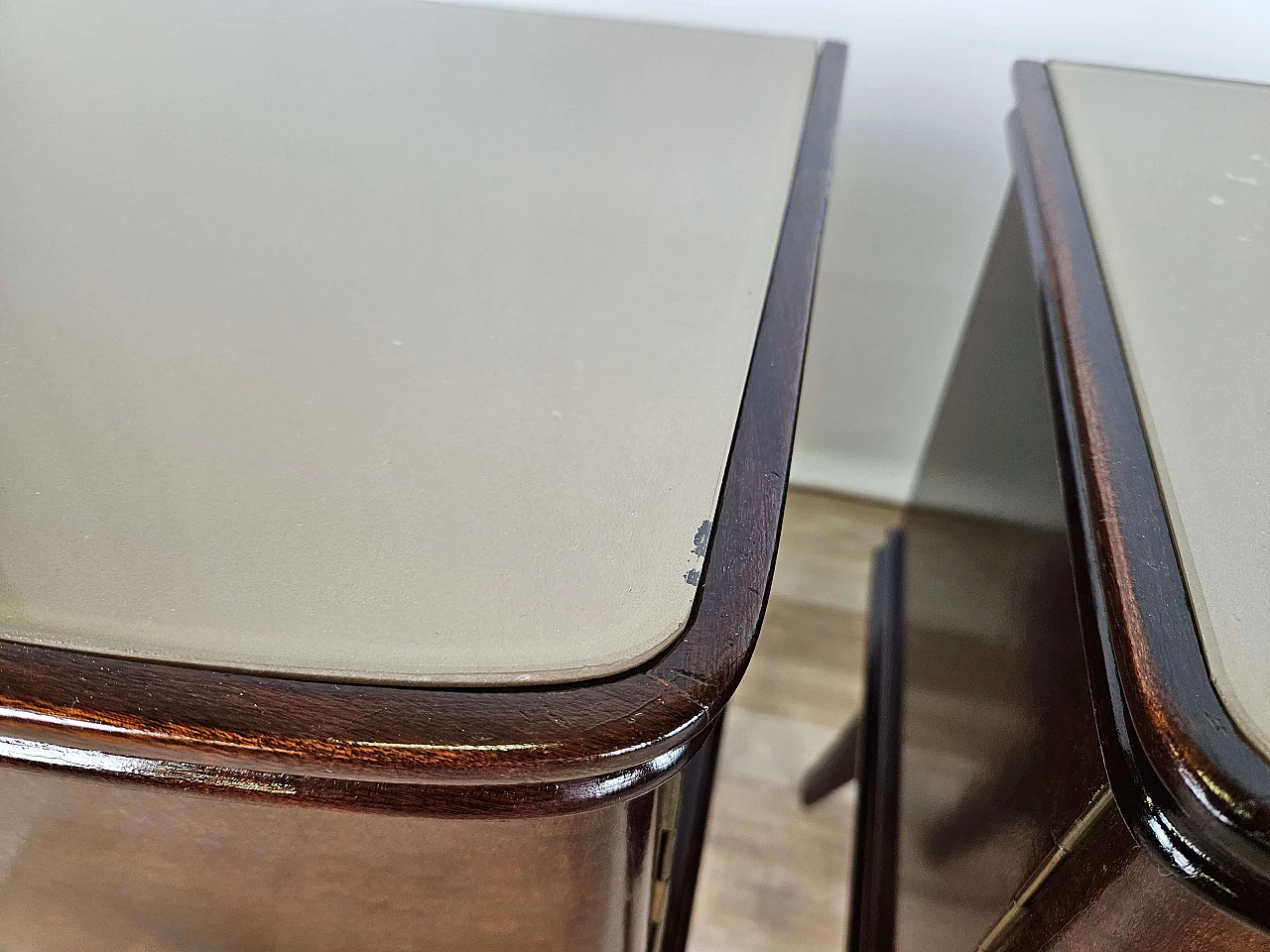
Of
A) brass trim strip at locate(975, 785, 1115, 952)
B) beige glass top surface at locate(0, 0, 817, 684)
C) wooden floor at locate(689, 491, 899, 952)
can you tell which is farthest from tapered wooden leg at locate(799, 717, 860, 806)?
beige glass top surface at locate(0, 0, 817, 684)

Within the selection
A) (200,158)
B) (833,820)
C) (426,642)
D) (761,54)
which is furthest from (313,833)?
(833,820)

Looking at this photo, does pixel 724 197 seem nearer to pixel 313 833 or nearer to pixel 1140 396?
pixel 1140 396

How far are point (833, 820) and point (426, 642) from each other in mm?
602

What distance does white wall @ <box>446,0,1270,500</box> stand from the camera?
65 centimetres

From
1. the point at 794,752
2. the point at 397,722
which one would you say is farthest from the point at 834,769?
the point at 397,722

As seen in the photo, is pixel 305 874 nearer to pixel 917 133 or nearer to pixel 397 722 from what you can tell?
pixel 397 722

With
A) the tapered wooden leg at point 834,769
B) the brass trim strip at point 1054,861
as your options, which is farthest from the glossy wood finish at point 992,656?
the tapered wooden leg at point 834,769

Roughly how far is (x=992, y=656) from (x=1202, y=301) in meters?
0.17

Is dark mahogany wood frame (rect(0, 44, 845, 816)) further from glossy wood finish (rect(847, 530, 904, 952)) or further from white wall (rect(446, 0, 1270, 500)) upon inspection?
white wall (rect(446, 0, 1270, 500))

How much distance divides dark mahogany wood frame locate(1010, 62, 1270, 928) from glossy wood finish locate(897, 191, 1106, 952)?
0.03m

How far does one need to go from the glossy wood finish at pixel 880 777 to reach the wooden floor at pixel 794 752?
0.11 meters

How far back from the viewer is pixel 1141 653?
0.26m

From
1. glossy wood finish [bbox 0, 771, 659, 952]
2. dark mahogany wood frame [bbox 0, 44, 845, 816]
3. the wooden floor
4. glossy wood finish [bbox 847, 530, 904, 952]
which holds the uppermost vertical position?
dark mahogany wood frame [bbox 0, 44, 845, 816]

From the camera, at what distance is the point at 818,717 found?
84 cm
